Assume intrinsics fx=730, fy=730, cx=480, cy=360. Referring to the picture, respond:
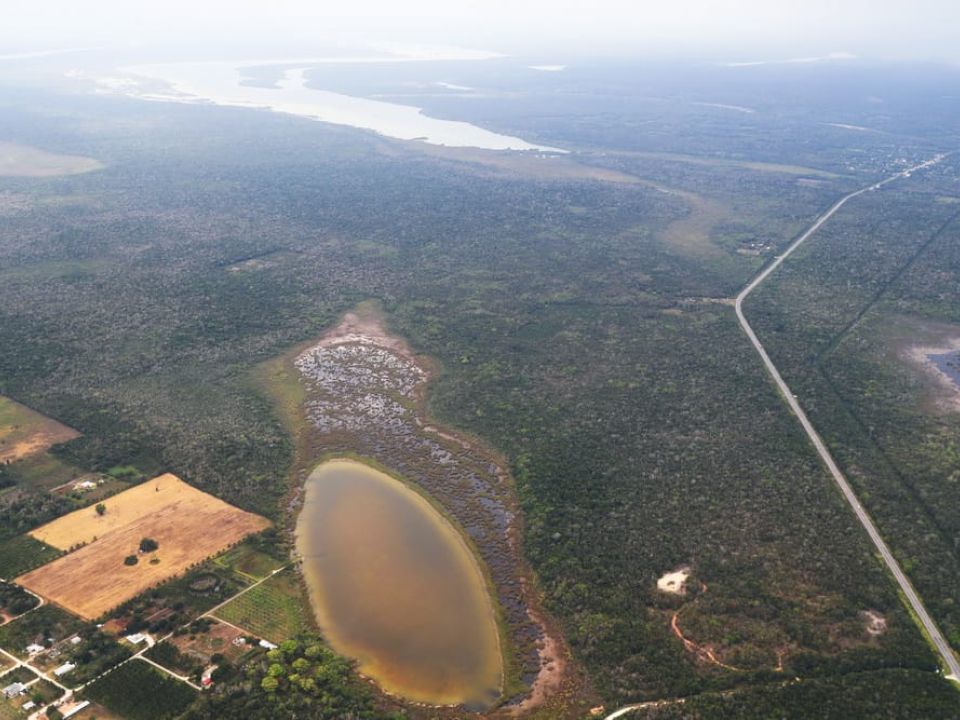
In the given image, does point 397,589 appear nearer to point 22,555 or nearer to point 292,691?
point 292,691

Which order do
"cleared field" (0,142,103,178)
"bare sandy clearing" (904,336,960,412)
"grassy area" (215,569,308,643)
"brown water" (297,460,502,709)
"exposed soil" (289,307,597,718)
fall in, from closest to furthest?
"exposed soil" (289,307,597,718) < "brown water" (297,460,502,709) < "grassy area" (215,569,308,643) < "bare sandy clearing" (904,336,960,412) < "cleared field" (0,142,103,178)

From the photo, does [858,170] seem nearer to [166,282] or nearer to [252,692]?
[166,282]

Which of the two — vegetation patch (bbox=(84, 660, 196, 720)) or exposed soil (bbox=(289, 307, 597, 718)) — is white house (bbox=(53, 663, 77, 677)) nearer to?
vegetation patch (bbox=(84, 660, 196, 720))

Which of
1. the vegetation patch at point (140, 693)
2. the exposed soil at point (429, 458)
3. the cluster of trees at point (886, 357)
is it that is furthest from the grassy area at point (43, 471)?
the cluster of trees at point (886, 357)

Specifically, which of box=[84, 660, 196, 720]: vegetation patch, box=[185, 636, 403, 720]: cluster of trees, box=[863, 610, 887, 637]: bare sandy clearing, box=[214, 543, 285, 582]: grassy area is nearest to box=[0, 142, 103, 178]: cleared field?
box=[214, 543, 285, 582]: grassy area

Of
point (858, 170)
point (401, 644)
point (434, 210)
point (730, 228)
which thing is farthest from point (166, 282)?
point (858, 170)

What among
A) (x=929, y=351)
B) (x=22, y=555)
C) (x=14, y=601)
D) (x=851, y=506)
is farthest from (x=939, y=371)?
(x=22, y=555)

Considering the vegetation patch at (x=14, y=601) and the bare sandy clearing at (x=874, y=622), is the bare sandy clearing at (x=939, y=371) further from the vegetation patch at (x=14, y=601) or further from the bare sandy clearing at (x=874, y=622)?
the vegetation patch at (x=14, y=601)
